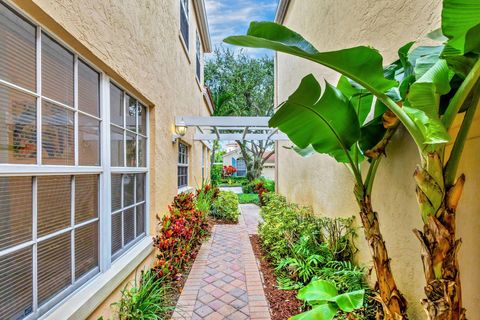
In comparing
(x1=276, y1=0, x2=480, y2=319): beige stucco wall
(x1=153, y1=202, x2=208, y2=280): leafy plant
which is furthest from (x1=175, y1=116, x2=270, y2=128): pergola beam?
(x1=153, y1=202, x2=208, y2=280): leafy plant

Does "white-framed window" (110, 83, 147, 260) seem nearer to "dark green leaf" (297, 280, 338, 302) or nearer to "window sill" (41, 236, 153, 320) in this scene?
"window sill" (41, 236, 153, 320)

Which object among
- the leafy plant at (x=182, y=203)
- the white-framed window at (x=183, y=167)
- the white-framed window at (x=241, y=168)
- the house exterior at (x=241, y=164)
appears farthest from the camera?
the white-framed window at (x=241, y=168)

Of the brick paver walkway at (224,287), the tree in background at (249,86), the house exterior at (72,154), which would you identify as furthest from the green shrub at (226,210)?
the tree in background at (249,86)

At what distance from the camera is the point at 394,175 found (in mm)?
3250

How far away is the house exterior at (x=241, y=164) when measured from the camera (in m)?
37.2

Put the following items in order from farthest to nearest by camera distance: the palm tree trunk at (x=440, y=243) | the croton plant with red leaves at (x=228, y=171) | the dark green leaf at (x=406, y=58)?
the croton plant with red leaves at (x=228, y=171) → the dark green leaf at (x=406, y=58) → the palm tree trunk at (x=440, y=243)

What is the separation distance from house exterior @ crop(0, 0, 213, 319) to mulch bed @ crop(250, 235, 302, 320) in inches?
86.2

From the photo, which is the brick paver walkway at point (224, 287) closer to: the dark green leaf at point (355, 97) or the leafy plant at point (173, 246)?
the leafy plant at point (173, 246)

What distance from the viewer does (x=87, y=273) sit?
2842 mm

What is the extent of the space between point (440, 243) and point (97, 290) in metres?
3.19

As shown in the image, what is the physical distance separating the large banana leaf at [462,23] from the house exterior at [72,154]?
2.81m

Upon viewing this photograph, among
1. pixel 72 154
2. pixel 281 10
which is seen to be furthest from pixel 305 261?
pixel 281 10

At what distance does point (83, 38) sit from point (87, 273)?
255cm

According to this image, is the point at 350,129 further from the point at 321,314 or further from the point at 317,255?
the point at 317,255
